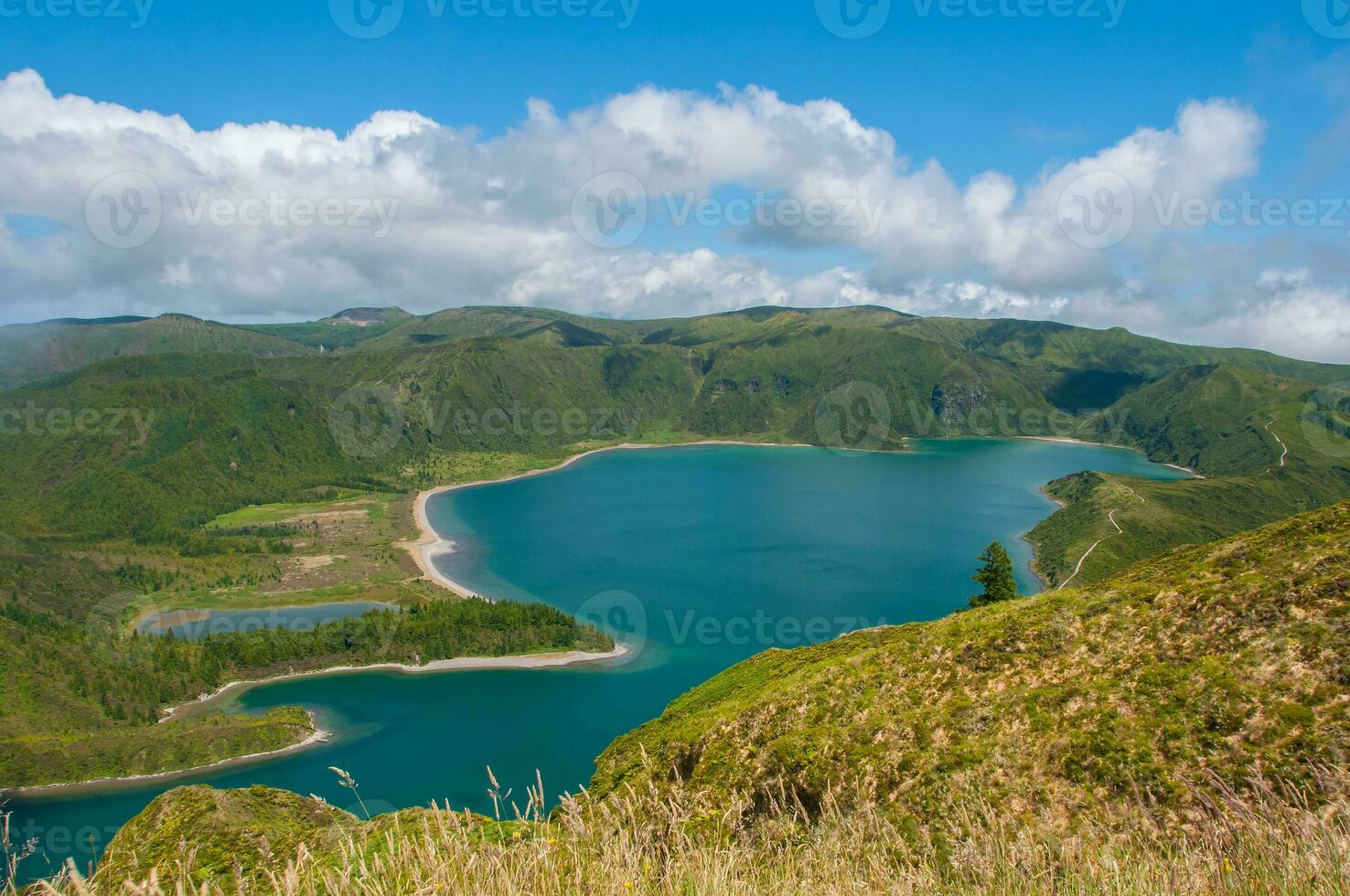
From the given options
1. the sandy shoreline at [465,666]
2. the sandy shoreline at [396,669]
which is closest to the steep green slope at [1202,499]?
the sandy shoreline at [465,666]

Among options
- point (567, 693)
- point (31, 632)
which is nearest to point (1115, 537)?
point (567, 693)

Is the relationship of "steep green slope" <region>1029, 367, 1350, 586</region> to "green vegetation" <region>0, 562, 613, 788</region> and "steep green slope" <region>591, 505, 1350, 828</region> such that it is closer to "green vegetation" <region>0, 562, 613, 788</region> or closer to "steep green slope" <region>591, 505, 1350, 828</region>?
"green vegetation" <region>0, 562, 613, 788</region>

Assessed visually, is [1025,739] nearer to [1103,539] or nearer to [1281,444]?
[1103,539]

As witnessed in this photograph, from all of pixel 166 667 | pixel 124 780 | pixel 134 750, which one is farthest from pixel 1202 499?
pixel 166 667

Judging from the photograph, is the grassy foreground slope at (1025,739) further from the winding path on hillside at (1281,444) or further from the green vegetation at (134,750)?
the winding path on hillside at (1281,444)

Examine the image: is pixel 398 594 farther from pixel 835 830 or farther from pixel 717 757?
pixel 835 830

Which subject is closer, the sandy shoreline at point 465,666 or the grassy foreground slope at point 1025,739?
the grassy foreground slope at point 1025,739
